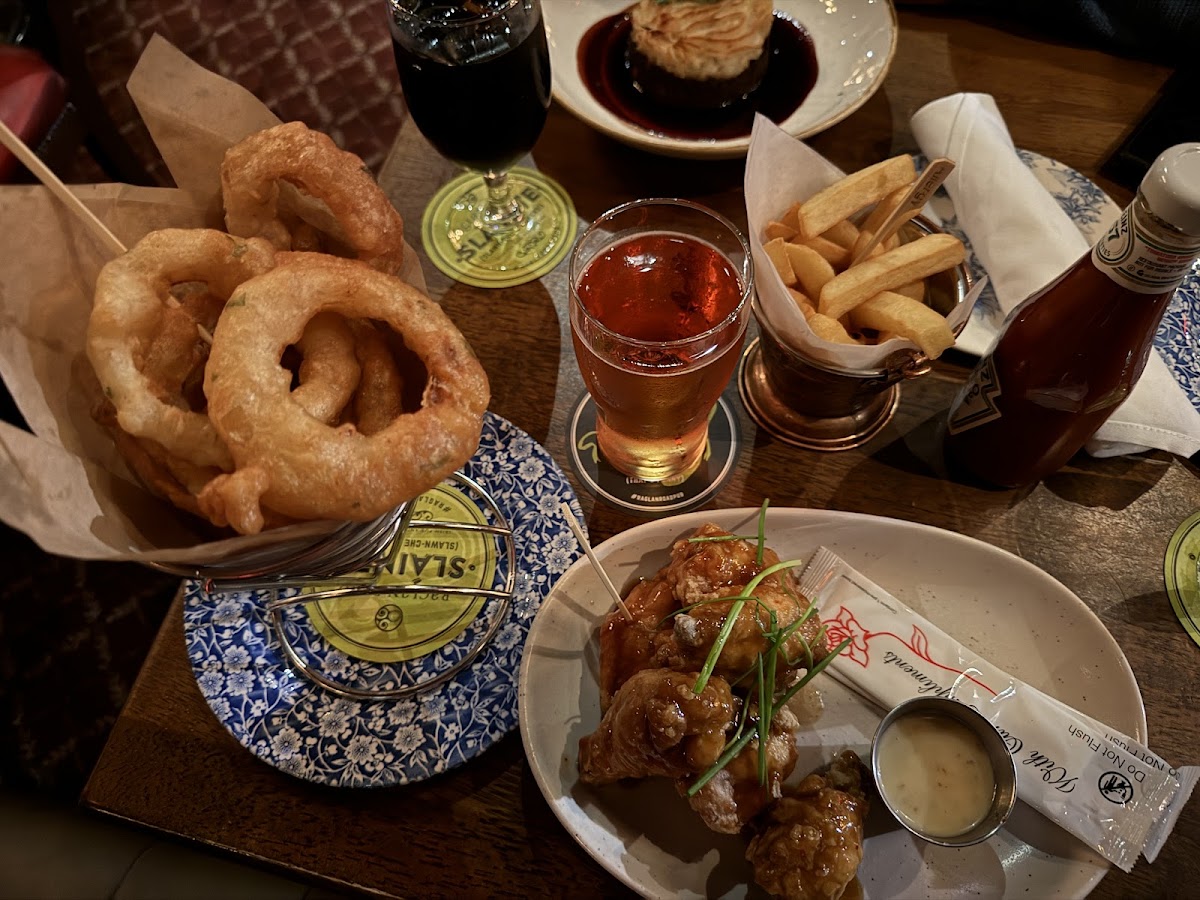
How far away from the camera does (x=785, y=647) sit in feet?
3.18

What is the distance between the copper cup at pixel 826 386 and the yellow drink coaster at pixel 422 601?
51cm

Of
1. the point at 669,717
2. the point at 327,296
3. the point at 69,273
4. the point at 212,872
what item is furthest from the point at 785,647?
the point at 212,872

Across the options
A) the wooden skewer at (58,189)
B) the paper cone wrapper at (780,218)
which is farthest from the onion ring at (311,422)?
the paper cone wrapper at (780,218)

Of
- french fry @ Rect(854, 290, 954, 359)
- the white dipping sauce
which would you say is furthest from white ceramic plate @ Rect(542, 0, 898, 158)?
the white dipping sauce

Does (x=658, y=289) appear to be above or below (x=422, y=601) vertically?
above

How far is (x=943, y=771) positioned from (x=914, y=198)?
737 millimetres

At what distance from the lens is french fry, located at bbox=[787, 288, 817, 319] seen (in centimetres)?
114

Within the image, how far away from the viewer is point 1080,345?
1.05 meters

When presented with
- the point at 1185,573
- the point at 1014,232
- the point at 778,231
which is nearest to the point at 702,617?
the point at 778,231

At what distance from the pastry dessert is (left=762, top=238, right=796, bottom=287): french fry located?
19.2 inches

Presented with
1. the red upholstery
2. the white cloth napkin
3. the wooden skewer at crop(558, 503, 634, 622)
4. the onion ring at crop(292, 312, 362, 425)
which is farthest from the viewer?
the red upholstery

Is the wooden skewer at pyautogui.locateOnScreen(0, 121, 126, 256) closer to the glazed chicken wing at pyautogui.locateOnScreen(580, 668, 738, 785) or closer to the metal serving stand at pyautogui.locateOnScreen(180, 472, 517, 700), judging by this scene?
the metal serving stand at pyautogui.locateOnScreen(180, 472, 517, 700)

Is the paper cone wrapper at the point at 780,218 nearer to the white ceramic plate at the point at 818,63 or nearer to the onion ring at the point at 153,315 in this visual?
the white ceramic plate at the point at 818,63

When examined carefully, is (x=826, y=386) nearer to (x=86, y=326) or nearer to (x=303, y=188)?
(x=303, y=188)
